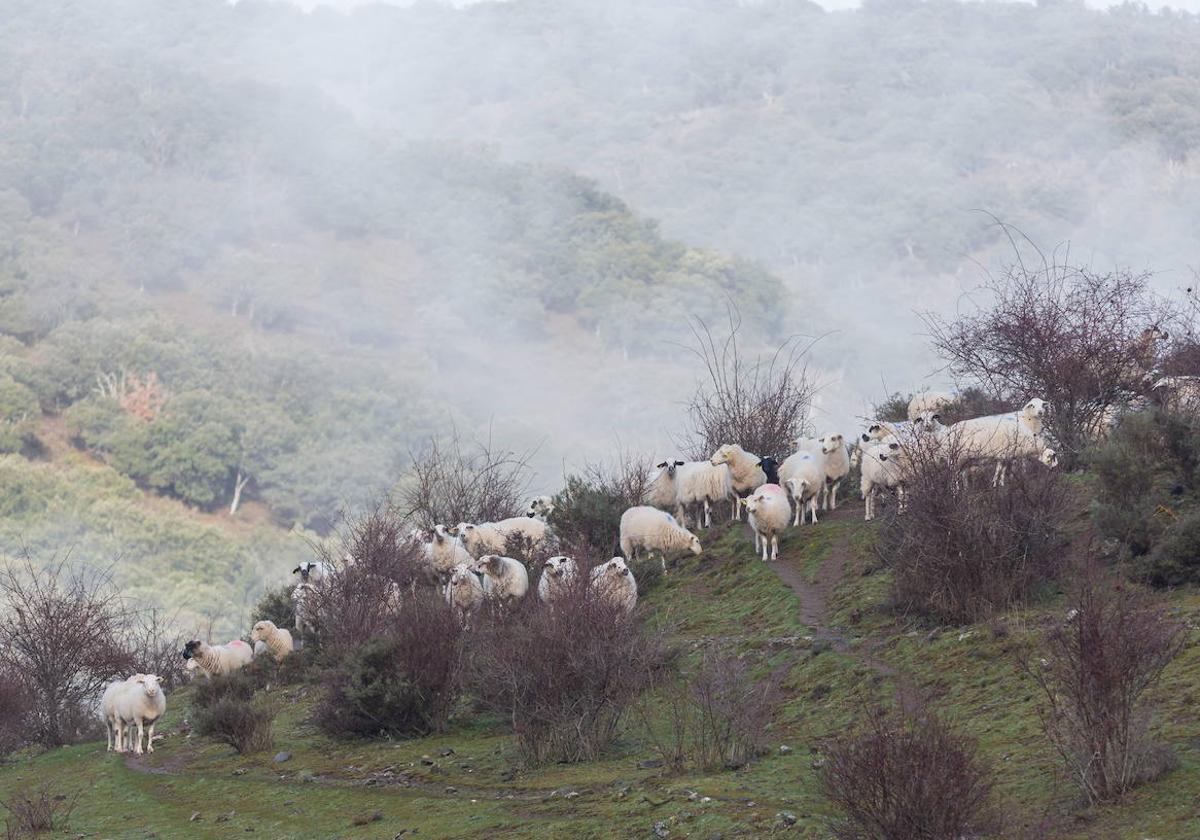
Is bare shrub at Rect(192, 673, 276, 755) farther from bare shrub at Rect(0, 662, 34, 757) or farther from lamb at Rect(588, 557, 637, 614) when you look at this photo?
bare shrub at Rect(0, 662, 34, 757)

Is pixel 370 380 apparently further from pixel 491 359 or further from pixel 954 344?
pixel 954 344

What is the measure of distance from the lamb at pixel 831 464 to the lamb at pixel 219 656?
991 centimetres

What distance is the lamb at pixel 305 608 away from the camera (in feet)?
79.5

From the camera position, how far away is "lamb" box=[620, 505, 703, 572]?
22.9 metres

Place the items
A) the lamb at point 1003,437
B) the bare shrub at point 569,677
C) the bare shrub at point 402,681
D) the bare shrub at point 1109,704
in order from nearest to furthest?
the bare shrub at point 1109,704 < the bare shrub at point 569,677 < the bare shrub at point 402,681 < the lamb at point 1003,437

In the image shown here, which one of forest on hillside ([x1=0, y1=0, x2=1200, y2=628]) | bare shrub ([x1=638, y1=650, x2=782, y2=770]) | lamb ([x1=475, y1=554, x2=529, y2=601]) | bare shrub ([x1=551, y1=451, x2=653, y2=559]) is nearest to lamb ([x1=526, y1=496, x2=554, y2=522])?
bare shrub ([x1=551, y1=451, x2=653, y2=559])

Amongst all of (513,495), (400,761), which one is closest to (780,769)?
(400,761)

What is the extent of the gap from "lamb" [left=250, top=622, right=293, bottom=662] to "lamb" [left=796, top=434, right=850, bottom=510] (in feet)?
30.7

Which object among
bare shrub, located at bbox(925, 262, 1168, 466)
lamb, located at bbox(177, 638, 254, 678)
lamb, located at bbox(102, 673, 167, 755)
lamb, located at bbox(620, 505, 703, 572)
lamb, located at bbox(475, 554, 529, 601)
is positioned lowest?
lamb, located at bbox(102, 673, 167, 755)

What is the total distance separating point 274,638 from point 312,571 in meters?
2.47

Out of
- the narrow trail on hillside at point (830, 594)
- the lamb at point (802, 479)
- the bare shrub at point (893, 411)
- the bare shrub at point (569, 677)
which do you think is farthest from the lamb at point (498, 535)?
the bare shrub at point (893, 411)

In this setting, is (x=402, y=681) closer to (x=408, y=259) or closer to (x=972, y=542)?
(x=972, y=542)

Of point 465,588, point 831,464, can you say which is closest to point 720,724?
point 465,588

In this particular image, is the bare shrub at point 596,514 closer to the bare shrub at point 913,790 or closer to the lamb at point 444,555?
the lamb at point 444,555
